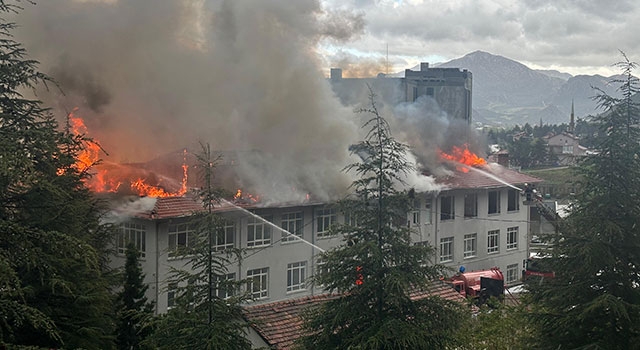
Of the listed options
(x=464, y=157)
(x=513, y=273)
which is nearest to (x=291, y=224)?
(x=513, y=273)

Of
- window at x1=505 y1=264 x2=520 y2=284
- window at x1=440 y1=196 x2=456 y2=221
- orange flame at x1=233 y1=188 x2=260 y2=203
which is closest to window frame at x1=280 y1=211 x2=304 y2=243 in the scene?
orange flame at x1=233 y1=188 x2=260 y2=203

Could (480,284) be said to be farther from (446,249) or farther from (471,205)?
(471,205)

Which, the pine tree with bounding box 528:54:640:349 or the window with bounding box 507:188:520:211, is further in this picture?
the window with bounding box 507:188:520:211

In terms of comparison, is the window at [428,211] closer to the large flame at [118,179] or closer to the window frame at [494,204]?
the window frame at [494,204]

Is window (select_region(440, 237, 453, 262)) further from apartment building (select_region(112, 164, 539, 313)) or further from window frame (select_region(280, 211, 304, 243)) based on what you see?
window frame (select_region(280, 211, 304, 243))

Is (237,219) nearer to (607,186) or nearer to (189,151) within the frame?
(189,151)

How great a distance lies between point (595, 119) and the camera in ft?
46.7

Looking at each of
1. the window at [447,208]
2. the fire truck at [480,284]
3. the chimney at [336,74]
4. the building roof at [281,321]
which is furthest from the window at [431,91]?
the building roof at [281,321]

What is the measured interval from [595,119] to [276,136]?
73.1 ft

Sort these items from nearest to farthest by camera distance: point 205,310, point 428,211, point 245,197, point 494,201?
point 205,310
point 245,197
point 428,211
point 494,201

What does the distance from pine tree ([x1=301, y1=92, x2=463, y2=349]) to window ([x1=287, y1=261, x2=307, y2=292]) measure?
59.9 feet

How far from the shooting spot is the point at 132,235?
27594 millimetres

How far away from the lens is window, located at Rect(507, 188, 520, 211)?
41500mm

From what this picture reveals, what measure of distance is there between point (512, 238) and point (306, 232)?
53.9 feet
